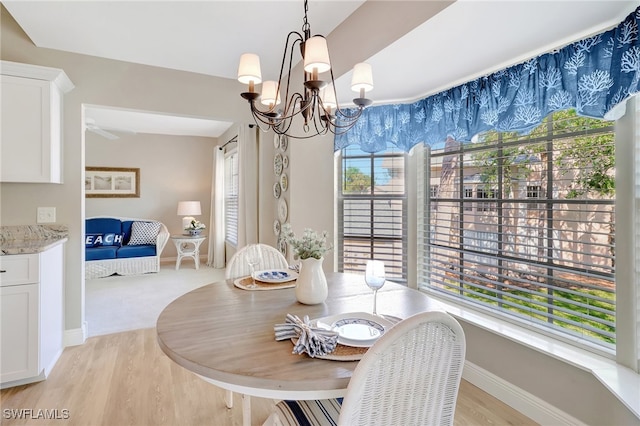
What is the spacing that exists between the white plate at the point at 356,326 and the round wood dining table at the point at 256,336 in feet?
0.33

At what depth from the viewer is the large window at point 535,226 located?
67.2 inches

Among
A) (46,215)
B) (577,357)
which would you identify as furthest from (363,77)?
(46,215)

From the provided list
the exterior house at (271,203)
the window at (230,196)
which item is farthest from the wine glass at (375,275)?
the window at (230,196)

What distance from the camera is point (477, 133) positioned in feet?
7.28

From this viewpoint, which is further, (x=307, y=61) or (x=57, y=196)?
(x=57, y=196)

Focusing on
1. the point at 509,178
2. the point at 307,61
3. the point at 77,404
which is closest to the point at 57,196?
the point at 77,404

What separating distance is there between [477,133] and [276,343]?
6.64 ft

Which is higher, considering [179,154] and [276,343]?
[179,154]

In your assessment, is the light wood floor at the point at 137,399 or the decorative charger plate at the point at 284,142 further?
the decorative charger plate at the point at 284,142

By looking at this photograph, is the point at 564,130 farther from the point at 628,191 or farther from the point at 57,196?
the point at 57,196

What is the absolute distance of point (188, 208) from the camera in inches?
237

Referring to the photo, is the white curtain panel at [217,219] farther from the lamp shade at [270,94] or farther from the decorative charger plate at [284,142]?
the lamp shade at [270,94]

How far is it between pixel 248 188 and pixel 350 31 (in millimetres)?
2066

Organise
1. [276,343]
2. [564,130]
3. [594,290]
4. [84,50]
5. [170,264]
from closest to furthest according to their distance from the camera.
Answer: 1. [276,343]
2. [594,290]
3. [564,130]
4. [84,50]
5. [170,264]
